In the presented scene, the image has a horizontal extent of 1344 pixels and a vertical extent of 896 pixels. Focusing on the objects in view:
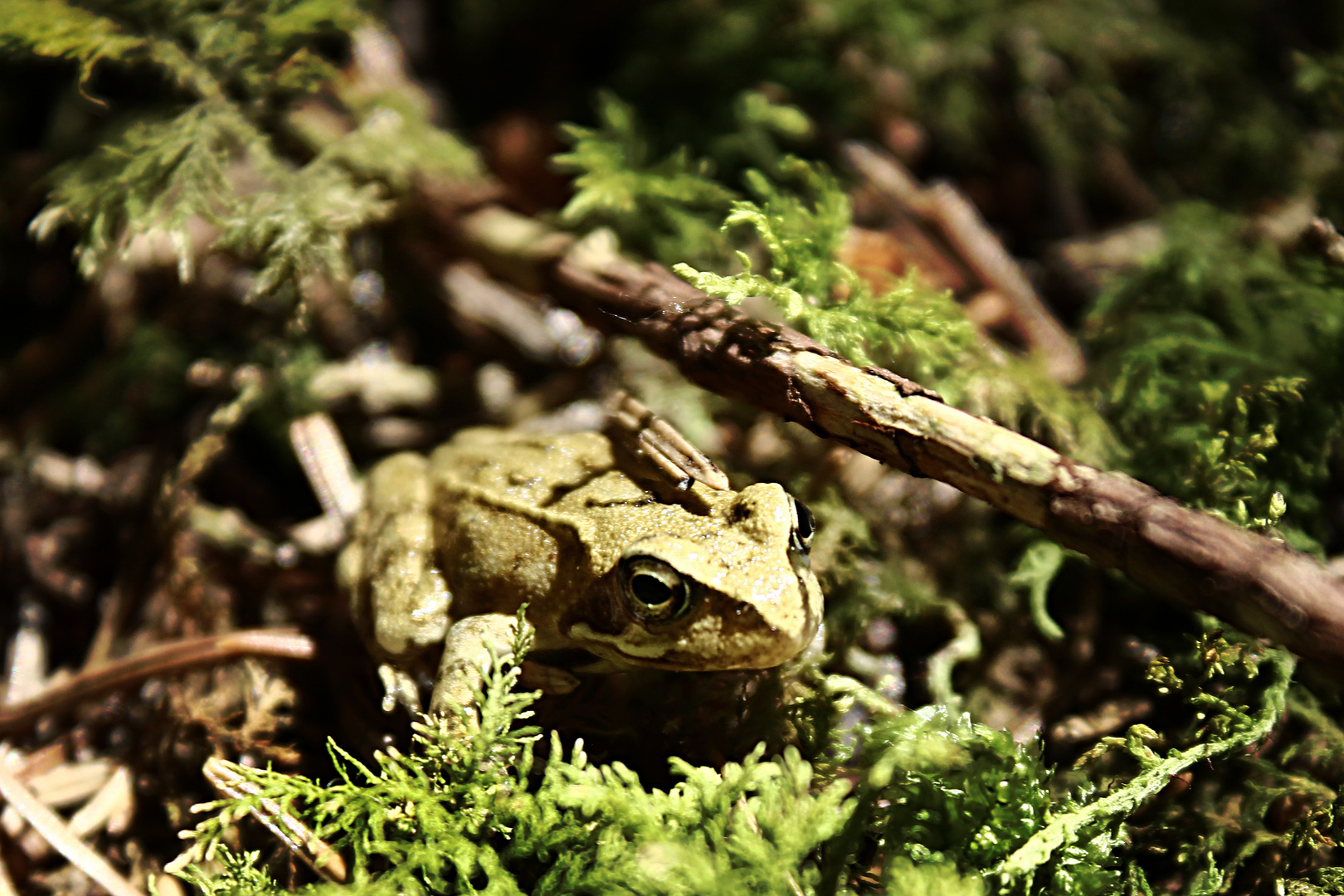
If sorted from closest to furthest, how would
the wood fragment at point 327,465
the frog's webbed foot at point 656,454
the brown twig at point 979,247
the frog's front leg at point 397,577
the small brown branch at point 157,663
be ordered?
the frog's webbed foot at point 656,454 → the frog's front leg at point 397,577 → the small brown branch at point 157,663 → the wood fragment at point 327,465 → the brown twig at point 979,247

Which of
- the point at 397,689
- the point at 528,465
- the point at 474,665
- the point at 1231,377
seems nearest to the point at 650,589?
the point at 474,665

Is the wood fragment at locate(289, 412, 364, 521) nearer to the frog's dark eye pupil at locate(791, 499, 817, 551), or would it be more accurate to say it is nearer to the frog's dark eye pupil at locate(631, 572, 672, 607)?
the frog's dark eye pupil at locate(631, 572, 672, 607)

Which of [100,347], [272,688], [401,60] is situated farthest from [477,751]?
[401,60]

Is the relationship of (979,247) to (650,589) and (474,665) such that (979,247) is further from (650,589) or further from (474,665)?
(474,665)

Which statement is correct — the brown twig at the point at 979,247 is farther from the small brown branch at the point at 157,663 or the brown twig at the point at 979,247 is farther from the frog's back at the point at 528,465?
the small brown branch at the point at 157,663

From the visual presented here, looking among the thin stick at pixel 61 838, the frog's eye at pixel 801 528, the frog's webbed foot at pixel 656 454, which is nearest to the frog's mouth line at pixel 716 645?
the frog's eye at pixel 801 528
